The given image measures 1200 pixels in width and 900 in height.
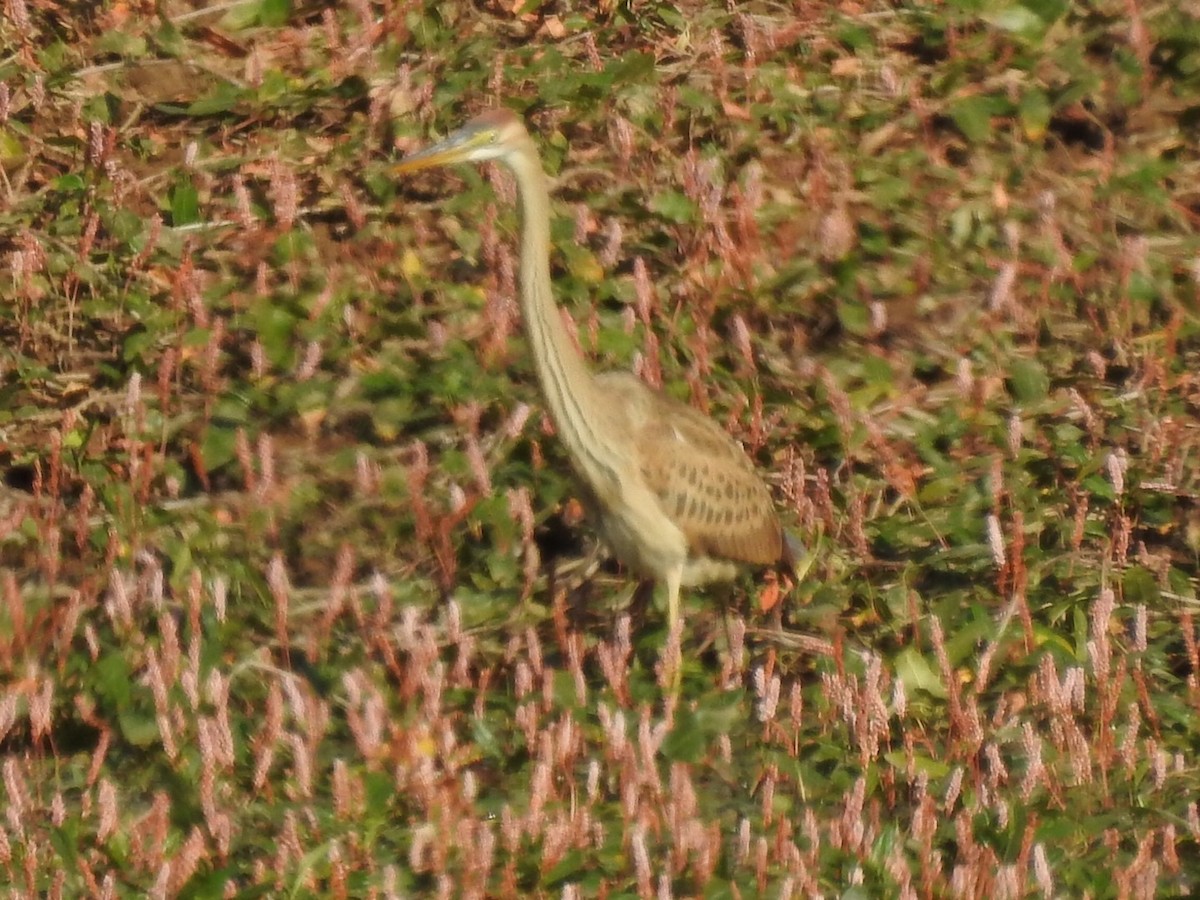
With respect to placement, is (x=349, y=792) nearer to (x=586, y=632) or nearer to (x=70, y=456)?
(x=586, y=632)

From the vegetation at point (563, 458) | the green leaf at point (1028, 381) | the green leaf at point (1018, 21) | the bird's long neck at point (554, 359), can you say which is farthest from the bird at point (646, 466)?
the green leaf at point (1018, 21)

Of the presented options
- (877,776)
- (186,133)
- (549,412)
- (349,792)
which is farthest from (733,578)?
(186,133)

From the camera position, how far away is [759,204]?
6.72 meters

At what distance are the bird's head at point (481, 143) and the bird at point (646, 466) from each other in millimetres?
50

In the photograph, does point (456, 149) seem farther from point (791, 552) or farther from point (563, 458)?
point (791, 552)

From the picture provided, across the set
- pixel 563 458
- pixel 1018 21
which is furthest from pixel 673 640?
pixel 1018 21

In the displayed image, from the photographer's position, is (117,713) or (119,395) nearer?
(117,713)

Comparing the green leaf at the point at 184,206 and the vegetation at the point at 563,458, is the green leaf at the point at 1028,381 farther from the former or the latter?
the green leaf at the point at 184,206

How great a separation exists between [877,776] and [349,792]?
1208 mm

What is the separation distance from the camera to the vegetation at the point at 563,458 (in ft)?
15.0

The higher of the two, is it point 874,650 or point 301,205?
point 301,205

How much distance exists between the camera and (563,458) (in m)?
6.06

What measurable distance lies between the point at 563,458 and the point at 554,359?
0.75 m

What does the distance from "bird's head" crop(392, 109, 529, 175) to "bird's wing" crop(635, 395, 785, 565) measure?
894mm
